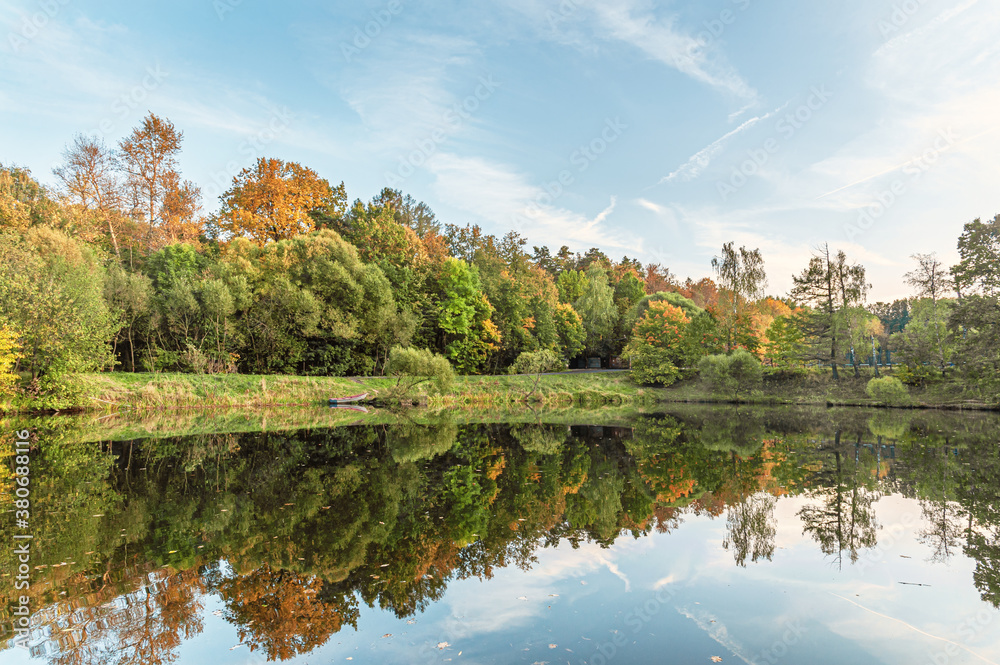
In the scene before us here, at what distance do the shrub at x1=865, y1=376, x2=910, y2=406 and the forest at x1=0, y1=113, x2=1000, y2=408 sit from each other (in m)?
1.72

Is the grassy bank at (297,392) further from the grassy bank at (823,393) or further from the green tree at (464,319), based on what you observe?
the green tree at (464,319)

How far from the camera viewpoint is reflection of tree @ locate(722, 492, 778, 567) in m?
6.54

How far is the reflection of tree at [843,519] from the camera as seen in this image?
6.70m

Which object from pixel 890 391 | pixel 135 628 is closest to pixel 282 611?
pixel 135 628

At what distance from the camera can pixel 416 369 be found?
91.5 ft

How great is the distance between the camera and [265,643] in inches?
167

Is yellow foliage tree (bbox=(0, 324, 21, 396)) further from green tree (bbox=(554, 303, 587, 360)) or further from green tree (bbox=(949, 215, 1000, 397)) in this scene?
green tree (bbox=(949, 215, 1000, 397))

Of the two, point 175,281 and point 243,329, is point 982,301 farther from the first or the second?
point 175,281

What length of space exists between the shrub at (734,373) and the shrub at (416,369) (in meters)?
18.9

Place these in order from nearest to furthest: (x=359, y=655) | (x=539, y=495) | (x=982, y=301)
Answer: (x=359, y=655) → (x=539, y=495) → (x=982, y=301)

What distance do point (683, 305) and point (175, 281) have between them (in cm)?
3931

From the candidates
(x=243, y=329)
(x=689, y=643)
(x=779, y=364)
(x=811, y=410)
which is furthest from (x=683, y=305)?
(x=689, y=643)

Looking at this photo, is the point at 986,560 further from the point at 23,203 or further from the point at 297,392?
the point at 23,203

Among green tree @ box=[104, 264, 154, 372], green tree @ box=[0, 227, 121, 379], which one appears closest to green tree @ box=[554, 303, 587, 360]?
green tree @ box=[104, 264, 154, 372]
